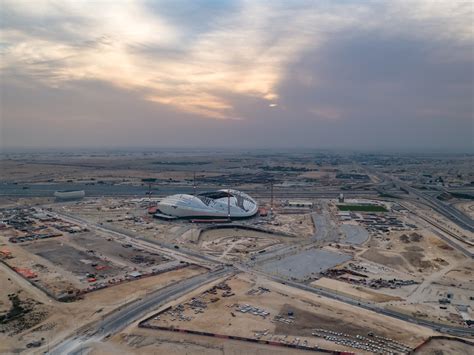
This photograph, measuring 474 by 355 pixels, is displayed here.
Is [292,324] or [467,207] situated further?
[467,207]

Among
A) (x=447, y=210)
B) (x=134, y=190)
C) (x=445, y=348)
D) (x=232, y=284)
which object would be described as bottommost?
(x=445, y=348)

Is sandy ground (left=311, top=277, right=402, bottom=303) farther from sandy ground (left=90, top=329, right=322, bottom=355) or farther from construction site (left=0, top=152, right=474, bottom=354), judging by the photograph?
sandy ground (left=90, top=329, right=322, bottom=355)

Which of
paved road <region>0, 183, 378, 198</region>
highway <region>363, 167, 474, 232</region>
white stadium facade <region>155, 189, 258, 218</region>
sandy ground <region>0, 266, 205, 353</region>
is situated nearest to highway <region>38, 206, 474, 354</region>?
sandy ground <region>0, 266, 205, 353</region>

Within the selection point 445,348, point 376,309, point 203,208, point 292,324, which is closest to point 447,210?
point 203,208

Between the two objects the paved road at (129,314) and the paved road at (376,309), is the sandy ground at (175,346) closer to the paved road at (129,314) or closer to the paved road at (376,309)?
the paved road at (129,314)

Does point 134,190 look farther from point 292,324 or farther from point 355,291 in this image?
point 292,324

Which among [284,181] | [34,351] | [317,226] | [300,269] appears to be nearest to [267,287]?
[300,269]

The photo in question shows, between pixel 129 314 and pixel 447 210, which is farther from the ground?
pixel 447 210
